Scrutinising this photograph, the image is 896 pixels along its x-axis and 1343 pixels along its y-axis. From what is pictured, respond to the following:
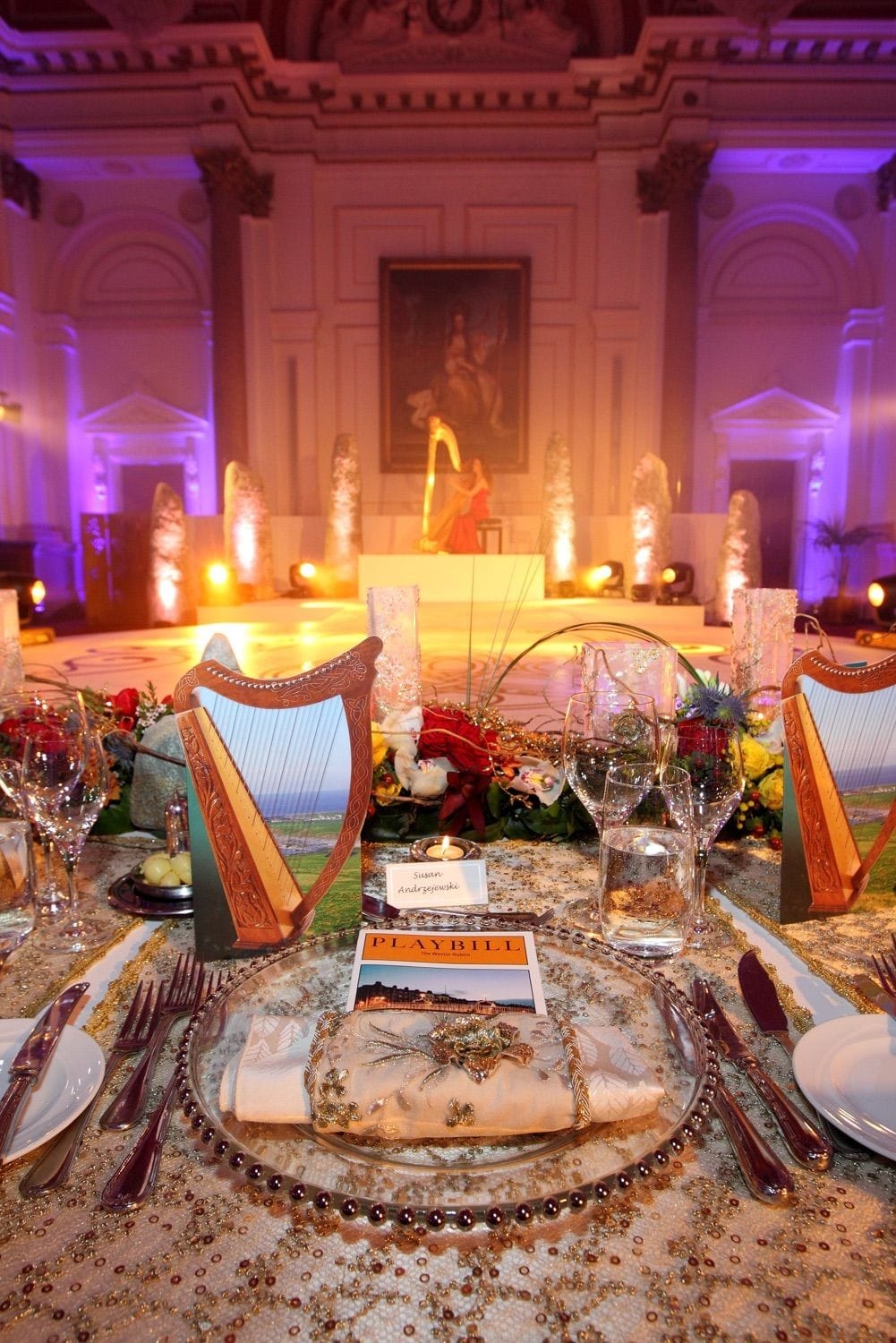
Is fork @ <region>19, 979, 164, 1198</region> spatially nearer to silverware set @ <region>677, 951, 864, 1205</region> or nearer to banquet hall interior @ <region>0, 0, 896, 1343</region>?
silverware set @ <region>677, 951, 864, 1205</region>

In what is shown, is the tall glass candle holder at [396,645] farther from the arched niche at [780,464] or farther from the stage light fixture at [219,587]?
the arched niche at [780,464]

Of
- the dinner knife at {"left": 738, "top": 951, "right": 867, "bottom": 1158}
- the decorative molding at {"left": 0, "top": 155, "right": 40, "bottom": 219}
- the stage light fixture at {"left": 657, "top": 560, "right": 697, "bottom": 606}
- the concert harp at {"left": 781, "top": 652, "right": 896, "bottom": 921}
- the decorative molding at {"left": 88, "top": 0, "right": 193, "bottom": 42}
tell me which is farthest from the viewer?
the decorative molding at {"left": 0, "top": 155, "right": 40, "bottom": 219}

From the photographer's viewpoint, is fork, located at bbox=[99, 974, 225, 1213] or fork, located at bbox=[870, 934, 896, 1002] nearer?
fork, located at bbox=[99, 974, 225, 1213]

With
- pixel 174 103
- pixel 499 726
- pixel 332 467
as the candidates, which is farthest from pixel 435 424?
pixel 499 726

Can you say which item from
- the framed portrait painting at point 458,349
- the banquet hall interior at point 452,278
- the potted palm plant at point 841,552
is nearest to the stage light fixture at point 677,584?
the banquet hall interior at point 452,278

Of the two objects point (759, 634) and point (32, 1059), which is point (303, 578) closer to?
point (759, 634)

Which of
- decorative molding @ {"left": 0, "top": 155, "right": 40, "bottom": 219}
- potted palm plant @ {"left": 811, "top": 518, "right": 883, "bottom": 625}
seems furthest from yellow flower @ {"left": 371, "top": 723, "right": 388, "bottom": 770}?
decorative molding @ {"left": 0, "top": 155, "right": 40, "bottom": 219}

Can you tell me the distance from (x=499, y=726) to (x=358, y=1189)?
3.49 ft

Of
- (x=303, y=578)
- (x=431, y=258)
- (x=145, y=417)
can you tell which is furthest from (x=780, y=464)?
(x=145, y=417)

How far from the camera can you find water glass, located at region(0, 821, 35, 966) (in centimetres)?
96

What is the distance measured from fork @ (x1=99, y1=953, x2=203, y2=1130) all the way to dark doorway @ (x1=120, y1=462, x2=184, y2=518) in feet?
37.6

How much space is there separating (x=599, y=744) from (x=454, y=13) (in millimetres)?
12842

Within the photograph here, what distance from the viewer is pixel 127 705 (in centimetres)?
182

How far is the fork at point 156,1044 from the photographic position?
0.70 meters
